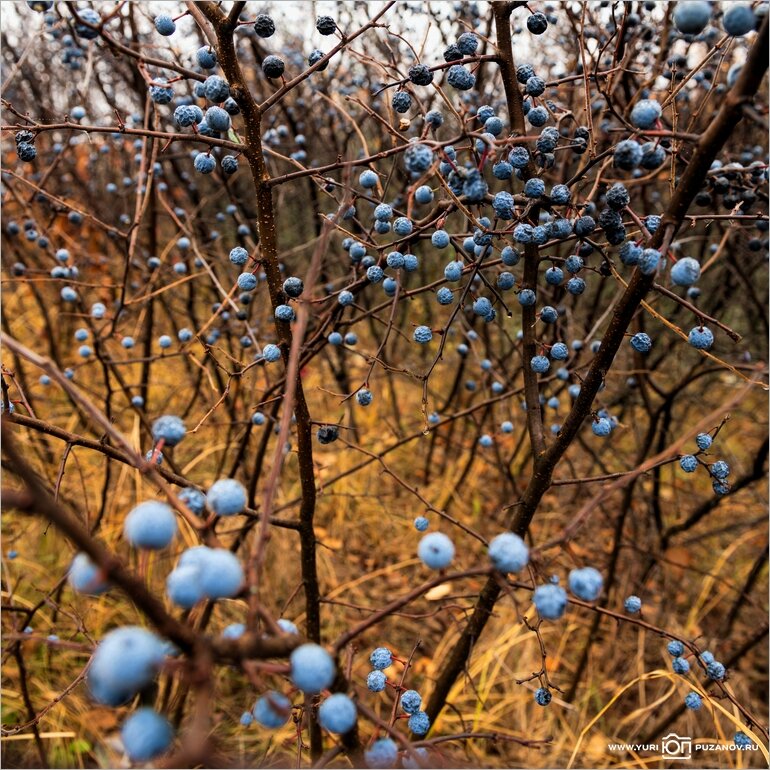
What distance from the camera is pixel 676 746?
2893mm

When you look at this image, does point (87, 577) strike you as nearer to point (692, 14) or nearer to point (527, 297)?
point (527, 297)

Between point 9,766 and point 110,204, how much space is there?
5.27 metres

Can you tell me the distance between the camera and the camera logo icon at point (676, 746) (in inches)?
111

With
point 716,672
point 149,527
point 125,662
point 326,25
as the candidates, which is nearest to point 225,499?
point 149,527

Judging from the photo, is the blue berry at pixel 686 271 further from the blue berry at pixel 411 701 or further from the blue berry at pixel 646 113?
the blue berry at pixel 411 701

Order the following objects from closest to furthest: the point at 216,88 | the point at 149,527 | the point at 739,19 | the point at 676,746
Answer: the point at 149,527 → the point at 739,19 → the point at 216,88 → the point at 676,746

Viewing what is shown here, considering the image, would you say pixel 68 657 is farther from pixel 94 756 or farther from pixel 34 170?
pixel 34 170

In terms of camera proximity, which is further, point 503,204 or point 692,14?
point 503,204

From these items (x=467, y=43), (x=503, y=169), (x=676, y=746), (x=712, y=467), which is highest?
(x=467, y=43)

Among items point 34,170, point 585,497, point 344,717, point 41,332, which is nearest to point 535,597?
point 344,717

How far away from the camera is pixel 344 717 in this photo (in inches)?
32.7

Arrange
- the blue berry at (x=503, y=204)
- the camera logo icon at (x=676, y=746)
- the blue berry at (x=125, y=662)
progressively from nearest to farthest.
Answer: the blue berry at (x=125, y=662), the blue berry at (x=503, y=204), the camera logo icon at (x=676, y=746)

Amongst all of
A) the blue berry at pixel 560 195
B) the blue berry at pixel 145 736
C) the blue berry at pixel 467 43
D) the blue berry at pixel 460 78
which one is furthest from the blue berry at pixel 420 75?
the blue berry at pixel 145 736

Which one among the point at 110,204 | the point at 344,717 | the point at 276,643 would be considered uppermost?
the point at 110,204
